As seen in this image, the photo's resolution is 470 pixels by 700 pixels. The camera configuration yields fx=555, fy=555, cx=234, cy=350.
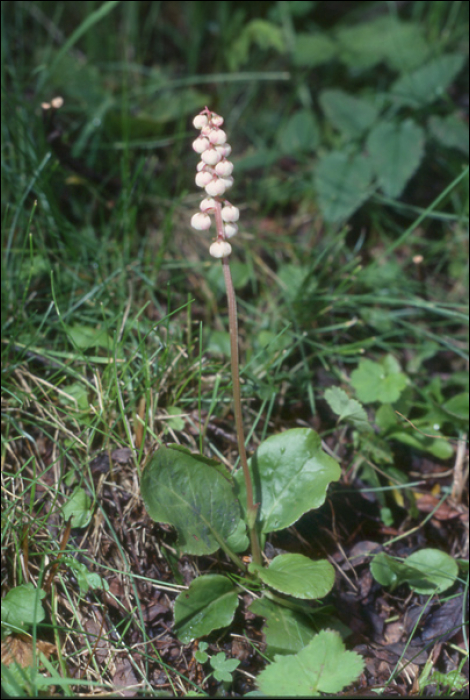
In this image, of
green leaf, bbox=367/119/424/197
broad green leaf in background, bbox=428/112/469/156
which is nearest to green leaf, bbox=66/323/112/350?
green leaf, bbox=367/119/424/197

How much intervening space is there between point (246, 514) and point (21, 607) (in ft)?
2.30

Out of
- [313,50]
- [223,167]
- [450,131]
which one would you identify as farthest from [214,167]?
[313,50]

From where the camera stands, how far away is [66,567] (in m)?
1.66

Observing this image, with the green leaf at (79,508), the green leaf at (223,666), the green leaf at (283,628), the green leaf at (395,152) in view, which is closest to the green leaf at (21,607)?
the green leaf at (79,508)

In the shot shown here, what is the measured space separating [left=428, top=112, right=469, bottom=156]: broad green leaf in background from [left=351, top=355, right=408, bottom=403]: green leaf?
3.80 feet

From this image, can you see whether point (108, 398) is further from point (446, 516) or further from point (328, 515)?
point (446, 516)

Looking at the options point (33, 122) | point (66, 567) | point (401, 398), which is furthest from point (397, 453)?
point (33, 122)

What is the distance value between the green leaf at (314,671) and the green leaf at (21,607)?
637 mm

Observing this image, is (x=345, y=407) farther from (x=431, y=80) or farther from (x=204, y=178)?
(x=431, y=80)

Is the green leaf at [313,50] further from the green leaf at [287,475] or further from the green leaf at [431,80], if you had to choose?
the green leaf at [287,475]

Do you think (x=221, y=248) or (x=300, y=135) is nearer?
(x=221, y=248)

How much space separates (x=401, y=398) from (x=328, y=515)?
1.86 ft

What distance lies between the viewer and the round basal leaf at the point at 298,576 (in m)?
1.53

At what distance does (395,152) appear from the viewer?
2623 mm
